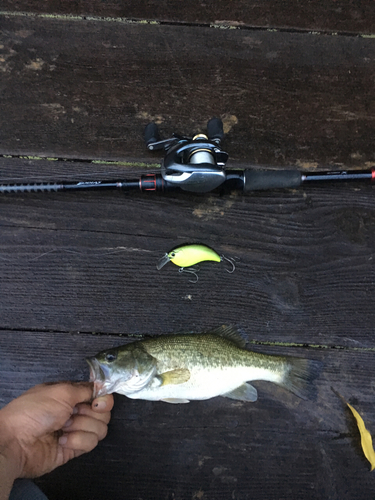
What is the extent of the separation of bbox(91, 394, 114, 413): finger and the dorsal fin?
641 mm

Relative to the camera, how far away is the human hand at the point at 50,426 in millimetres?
1636

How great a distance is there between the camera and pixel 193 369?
184cm

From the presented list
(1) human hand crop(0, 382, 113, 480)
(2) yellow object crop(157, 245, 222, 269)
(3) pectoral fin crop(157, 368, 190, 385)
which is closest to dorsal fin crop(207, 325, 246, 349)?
(3) pectoral fin crop(157, 368, 190, 385)

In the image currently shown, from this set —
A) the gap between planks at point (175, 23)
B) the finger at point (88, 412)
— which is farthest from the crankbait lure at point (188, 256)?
the gap between planks at point (175, 23)

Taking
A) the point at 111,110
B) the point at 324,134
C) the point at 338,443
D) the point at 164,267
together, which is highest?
the point at 111,110

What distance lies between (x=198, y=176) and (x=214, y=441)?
1.48 meters

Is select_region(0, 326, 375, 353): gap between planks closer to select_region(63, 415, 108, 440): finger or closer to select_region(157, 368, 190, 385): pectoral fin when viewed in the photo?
select_region(157, 368, 190, 385): pectoral fin

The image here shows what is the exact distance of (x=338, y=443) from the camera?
2.04m

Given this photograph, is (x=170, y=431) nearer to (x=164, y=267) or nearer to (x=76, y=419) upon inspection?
(x=76, y=419)

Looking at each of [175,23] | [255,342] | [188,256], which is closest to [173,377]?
[255,342]

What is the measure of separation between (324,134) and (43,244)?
180 cm

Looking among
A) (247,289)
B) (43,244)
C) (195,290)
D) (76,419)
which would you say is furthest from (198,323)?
(43,244)

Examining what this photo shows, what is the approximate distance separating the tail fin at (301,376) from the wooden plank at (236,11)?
2.02 meters

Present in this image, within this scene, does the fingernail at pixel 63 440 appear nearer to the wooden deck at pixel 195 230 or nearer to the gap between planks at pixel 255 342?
the wooden deck at pixel 195 230
